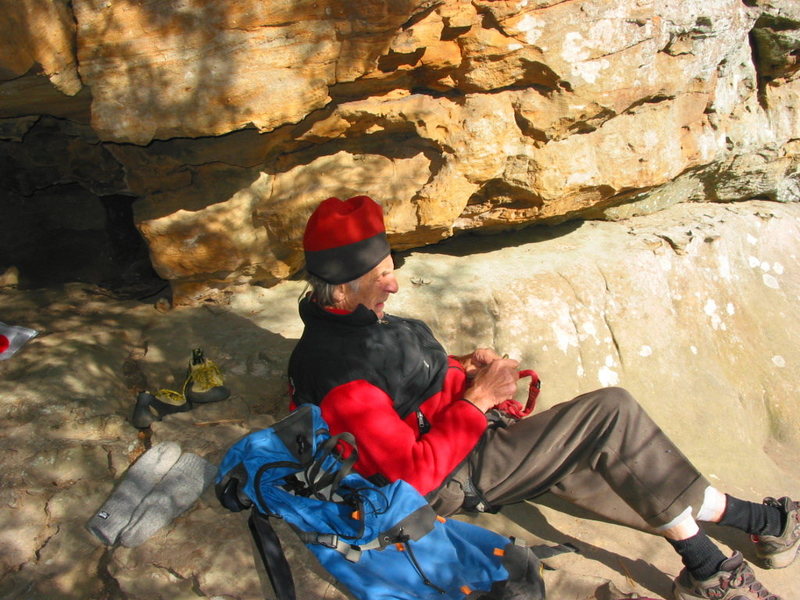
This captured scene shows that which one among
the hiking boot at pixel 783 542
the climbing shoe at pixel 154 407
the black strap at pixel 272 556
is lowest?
the hiking boot at pixel 783 542

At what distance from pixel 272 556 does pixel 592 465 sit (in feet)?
4.46

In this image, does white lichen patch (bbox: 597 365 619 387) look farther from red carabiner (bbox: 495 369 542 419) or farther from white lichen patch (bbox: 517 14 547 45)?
white lichen patch (bbox: 517 14 547 45)

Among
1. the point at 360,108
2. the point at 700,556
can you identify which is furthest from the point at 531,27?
the point at 700,556

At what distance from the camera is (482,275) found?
4559 mm

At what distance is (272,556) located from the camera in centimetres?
244

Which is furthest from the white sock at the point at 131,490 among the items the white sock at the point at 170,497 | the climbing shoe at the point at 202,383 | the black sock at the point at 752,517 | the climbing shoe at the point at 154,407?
the black sock at the point at 752,517

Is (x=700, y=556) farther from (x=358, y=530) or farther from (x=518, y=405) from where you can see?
(x=358, y=530)

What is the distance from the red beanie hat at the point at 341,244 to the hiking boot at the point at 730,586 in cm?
185

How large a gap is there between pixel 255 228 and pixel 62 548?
211cm

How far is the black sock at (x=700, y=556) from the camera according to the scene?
2643 millimetres

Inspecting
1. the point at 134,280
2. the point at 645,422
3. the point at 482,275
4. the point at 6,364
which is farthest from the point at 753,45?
the point at 6,364

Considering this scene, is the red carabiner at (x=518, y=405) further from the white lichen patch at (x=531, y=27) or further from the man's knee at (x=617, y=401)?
the white lichen patch at (x=531, y=27)

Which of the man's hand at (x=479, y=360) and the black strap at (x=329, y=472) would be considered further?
the man's hand at (x=479, y=360)

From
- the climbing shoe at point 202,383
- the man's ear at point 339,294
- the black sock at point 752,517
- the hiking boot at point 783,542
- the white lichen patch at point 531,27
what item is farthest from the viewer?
the white lichen patch at point 531,27
